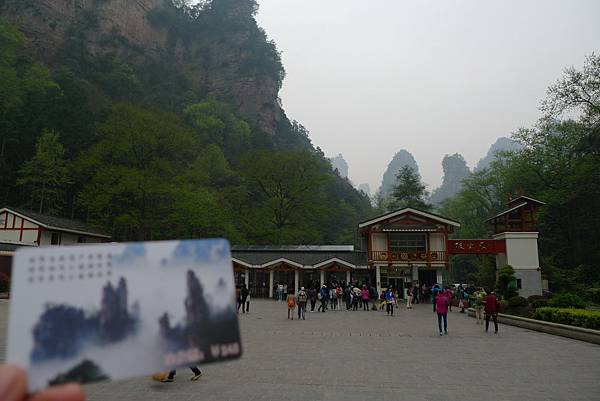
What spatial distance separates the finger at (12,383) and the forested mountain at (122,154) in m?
35.5

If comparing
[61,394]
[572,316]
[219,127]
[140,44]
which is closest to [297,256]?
[572,316]

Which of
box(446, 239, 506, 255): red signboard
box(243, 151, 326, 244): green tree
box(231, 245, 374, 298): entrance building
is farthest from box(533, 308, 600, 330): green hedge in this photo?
box(243, 151, 326, 244): green tree

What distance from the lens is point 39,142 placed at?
3728 centimetres

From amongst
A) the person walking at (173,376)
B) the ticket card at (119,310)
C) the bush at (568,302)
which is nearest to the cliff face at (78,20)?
the person walking at (173,376)

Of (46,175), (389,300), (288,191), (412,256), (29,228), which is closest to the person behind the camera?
(389,300)

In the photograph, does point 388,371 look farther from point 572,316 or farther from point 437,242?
point 437,242

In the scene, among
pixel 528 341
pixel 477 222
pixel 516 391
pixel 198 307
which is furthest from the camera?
pixel 477 222

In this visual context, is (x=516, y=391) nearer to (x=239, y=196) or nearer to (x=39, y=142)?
(x=239, y=196)

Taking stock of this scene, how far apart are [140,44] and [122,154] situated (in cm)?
5224

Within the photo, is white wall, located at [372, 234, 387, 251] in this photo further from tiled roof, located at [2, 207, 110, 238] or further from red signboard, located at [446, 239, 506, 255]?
tiled roof, located at [2, 207, 110, 238]

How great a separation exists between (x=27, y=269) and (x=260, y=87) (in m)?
86.5

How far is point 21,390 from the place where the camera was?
1.37 metres

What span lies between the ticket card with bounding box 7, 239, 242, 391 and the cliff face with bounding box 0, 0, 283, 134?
70573mm

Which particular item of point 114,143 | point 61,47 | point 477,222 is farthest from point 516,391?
point 61,47
